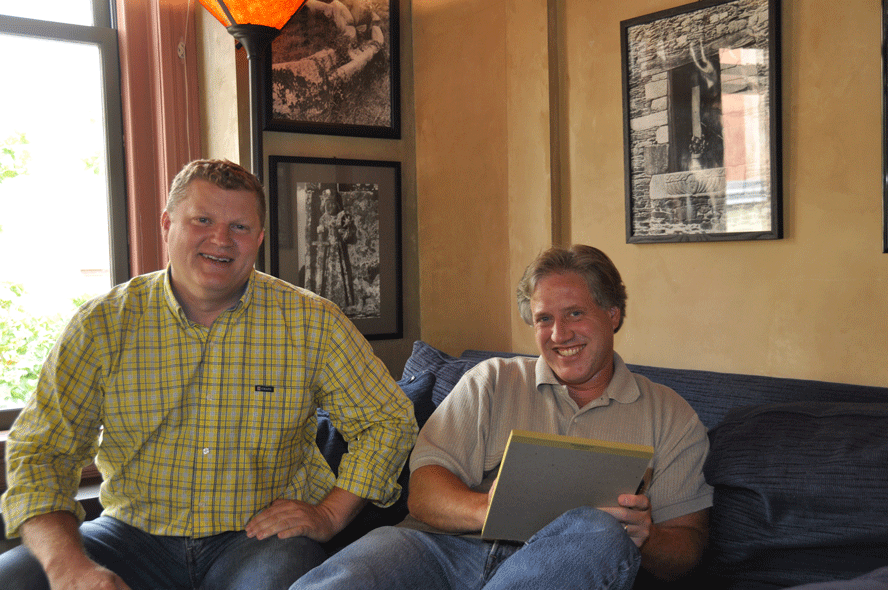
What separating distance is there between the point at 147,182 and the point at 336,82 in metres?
0.76

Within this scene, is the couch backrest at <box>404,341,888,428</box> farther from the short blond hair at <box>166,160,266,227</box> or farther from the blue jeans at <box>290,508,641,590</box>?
the short blond hair at <box>166,160,266,227</box>

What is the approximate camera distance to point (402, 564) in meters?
1.45

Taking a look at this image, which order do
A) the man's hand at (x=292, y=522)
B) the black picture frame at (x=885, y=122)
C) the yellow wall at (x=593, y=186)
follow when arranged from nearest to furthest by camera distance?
the man's hand at (x=292, y=522)
the black picture frame at (x=885, y=122)
the yellow wall at (x=593, y=186)

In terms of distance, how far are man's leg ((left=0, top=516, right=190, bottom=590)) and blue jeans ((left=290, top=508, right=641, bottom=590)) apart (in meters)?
0.34

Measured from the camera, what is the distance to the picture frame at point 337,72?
261 cm

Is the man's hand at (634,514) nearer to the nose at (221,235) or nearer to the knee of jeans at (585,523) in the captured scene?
the knee of jeans at (585,523)

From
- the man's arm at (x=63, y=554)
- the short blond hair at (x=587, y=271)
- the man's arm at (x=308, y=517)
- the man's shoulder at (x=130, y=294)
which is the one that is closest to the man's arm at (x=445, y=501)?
the man's arm at (x=308, y=517)

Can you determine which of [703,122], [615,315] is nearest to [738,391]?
[615,315]

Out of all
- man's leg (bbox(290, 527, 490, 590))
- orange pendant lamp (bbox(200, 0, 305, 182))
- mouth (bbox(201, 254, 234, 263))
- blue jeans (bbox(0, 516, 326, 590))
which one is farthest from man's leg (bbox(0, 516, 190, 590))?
orange pendant lamp (bbox(200, 0, 305, 182))

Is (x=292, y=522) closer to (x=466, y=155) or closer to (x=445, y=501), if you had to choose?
(x=445, y=501)

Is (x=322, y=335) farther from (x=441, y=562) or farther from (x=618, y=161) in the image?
(x=618, y=161)

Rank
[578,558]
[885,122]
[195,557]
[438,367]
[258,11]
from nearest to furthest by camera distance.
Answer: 1. [578,558]
2. [195,557]
3. [885,122]
4. [258,11]
5. [438,367]

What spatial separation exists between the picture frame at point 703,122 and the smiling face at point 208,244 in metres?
1.36

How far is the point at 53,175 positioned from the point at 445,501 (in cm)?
191
